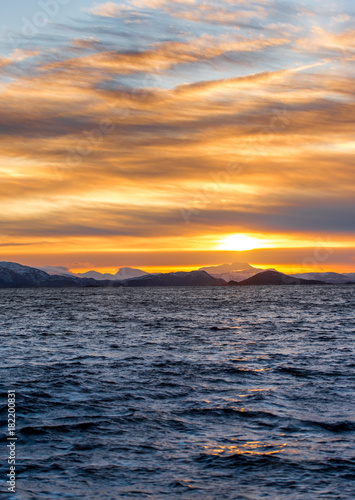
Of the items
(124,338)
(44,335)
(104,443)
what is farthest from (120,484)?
(44,335)

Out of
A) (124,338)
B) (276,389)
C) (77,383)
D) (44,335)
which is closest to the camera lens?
(276,389)

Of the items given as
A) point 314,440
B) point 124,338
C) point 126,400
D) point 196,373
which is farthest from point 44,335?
point 314,440

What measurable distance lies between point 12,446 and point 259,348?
28.2 m

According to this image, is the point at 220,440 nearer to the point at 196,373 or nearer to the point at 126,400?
the point at 126,400

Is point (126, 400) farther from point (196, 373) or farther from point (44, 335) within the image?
point (44, 335)

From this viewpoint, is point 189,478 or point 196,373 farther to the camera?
point 196,373

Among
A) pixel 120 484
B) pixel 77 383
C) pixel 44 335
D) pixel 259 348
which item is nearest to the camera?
pixel 120 484

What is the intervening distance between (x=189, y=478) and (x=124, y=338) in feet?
124

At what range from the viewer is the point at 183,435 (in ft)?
59.9

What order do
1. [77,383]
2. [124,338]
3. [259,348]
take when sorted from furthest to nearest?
[124,338]
[259,348]
[77,383]

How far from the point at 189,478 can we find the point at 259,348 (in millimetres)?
29182

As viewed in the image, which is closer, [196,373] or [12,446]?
[12,446]

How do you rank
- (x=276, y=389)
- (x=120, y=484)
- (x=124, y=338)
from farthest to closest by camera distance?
(x=124, y=338) → (x=276, y=389) → (x=120, y=484)

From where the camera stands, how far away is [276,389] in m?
25.7
